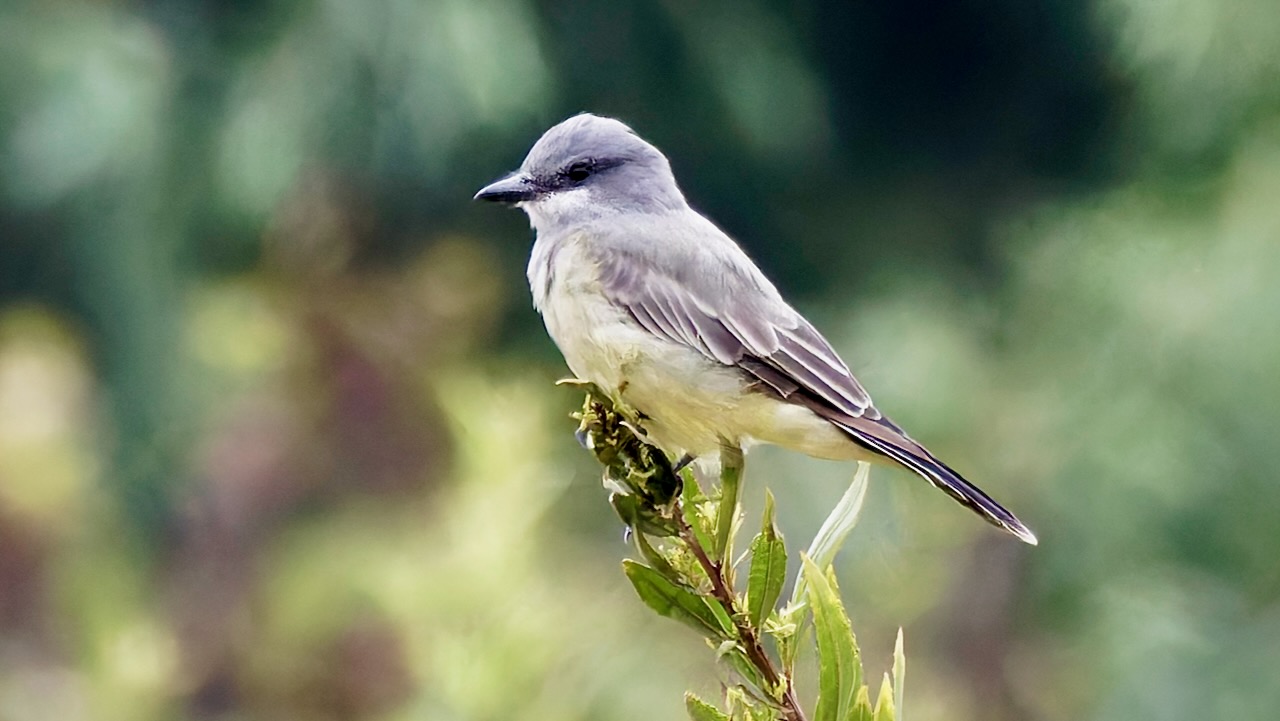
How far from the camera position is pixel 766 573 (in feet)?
2.90

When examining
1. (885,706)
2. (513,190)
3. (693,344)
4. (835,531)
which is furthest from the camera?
(513,190)

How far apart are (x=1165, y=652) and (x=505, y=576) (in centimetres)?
162

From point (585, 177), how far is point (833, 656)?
83 centimetres

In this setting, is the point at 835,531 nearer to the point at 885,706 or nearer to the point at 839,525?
the point at 839,525

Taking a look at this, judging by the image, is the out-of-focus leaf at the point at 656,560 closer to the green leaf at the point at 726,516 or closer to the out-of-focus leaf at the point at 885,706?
the green leaf at the point at 726,516

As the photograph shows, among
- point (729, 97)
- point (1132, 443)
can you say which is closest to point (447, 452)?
point (729, 97)

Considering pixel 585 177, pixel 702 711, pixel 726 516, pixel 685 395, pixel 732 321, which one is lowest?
pixel 702 711

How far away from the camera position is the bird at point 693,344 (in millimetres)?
1309

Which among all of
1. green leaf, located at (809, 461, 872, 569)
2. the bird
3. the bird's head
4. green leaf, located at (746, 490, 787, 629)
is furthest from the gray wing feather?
green leaf, located at (746, 490, 787, 629)

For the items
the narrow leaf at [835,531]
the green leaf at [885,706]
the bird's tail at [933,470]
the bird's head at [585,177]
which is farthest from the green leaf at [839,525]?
the bird's head at [585,177]

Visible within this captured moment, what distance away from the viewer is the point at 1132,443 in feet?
9.16

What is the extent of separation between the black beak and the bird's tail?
45 centimetres

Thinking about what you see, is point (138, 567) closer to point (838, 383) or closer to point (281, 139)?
point (281, 139)

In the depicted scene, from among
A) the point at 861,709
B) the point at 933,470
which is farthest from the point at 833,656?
the point at 933,470
